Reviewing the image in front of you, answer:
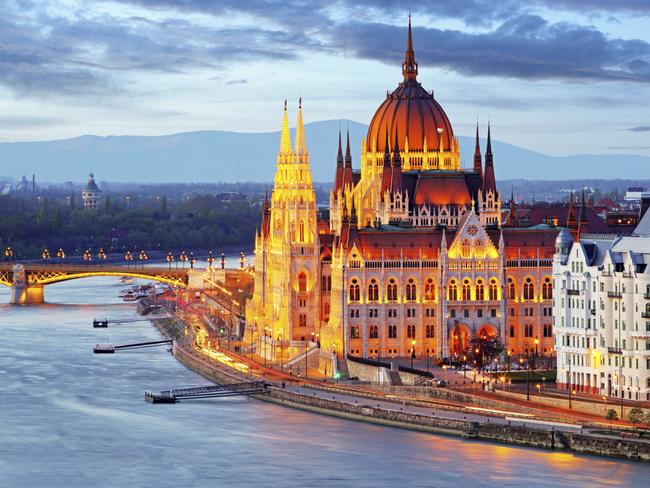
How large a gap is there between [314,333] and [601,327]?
22842mm

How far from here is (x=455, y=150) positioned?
109500mm

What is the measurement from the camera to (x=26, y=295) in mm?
145750

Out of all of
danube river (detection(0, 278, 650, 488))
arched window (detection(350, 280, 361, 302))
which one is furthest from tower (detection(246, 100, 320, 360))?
danube river (detection(0, 278, 650, 488))

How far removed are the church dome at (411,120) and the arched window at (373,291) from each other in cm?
1579

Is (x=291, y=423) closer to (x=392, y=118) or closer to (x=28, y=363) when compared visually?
(x=28, y=363)

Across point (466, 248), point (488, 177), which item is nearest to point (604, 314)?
point (466, 248)

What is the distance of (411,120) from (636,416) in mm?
37574

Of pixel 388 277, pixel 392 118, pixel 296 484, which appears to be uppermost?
pixel 392 118

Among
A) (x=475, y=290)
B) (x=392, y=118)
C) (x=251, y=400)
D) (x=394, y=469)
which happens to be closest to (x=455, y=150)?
(x=392, y=118)

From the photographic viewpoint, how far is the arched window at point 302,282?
98.4 metres

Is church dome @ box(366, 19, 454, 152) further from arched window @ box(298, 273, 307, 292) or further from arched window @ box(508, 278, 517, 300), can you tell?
arched window @ box(508, 278, 517, 300)

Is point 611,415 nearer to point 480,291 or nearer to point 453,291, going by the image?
point 453,291

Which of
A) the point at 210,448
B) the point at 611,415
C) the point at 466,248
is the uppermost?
the point at 466,248

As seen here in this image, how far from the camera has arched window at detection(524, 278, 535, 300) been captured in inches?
3748
